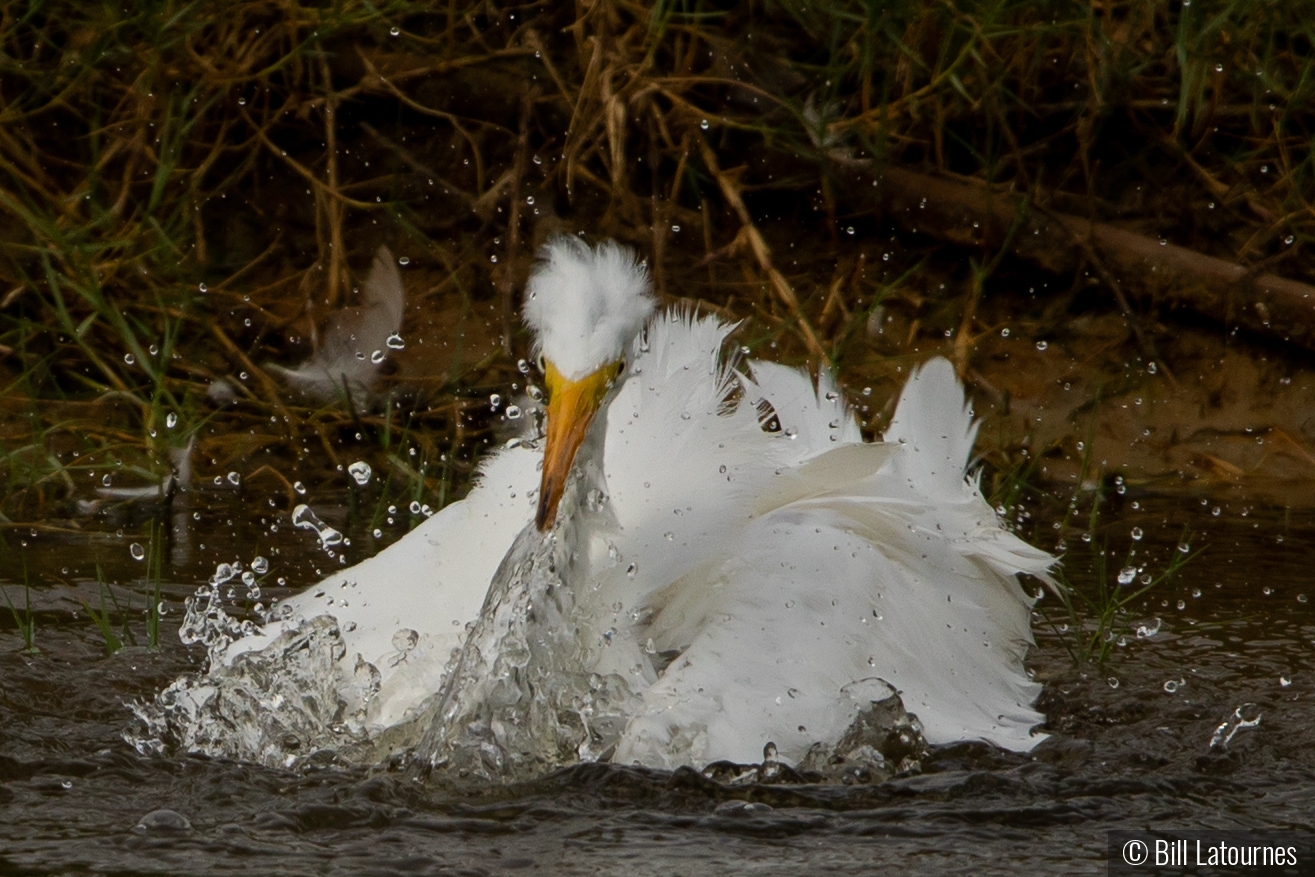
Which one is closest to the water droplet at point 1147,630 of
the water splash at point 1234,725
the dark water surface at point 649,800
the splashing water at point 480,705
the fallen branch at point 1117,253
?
the dark water surface at point 649,800

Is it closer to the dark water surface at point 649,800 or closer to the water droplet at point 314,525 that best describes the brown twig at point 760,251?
the water droplet at point 314,525

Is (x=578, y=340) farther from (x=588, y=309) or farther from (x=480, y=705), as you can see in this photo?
(x=480, y=705)

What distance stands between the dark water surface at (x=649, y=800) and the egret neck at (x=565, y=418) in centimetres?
44

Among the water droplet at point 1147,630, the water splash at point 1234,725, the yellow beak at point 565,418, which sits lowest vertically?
the water splash at point 1234,725

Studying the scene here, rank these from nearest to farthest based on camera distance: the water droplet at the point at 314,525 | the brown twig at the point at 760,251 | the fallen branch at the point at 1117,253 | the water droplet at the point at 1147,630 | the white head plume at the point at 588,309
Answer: the white head plume at the point at 588,309 < the water droplet at the point at 1147,630 < the water droplet at the point at 314,525 < the brown twig at the point at 760,251 < the fallen branch at the point at 1117,253

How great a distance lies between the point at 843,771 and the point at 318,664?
0.88m

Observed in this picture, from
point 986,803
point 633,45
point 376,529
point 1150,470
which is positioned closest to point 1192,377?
point 1150,470

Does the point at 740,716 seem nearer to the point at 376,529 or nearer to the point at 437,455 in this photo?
the point at 376,529

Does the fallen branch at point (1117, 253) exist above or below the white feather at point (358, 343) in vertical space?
above

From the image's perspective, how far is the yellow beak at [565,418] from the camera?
2.81 metres

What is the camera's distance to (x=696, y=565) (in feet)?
10.1

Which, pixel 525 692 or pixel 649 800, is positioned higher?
pixel 525 692

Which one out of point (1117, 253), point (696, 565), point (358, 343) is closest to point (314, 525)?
point (358, 343)

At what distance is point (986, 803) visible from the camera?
108 inches
